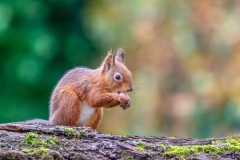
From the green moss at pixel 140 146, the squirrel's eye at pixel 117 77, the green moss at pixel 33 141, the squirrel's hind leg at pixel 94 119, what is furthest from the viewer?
the squirrel's eye at pixel 117 77

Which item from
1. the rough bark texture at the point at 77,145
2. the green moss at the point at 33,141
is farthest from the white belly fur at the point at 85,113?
the green moss at the point at 33,141

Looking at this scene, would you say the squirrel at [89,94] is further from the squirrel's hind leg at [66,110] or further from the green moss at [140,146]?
the green moss at [140,146]

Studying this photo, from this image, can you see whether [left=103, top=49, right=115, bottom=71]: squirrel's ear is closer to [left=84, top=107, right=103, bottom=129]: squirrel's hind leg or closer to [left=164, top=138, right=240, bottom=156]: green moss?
[left=84, top=107, right=103, bottom=129]: squirrel's hind leg

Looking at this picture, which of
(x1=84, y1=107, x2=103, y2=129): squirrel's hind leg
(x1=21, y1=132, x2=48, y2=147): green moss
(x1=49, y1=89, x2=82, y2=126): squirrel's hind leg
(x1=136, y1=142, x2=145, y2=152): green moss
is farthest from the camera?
(x1=84, y1=107, x2=103, y2=129): squirrel's hind leg

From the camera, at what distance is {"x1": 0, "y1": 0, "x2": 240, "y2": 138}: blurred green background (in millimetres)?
9695

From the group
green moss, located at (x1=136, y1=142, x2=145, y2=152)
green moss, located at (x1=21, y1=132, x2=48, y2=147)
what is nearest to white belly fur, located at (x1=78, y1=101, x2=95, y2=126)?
green moss, located at (x1=136, y1=142, x2=145, y2=152)

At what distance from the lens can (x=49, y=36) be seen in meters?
10.0

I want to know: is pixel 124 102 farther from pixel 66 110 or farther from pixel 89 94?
pixel 66 110

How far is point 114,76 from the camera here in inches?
196

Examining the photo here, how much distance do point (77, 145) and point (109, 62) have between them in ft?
4.11

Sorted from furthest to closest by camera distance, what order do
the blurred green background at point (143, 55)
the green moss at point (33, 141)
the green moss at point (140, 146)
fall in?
1. the blurred green background at point (143, 55)
2. the green moss at point (140, 146)
3. the green moss at point (33, 141)

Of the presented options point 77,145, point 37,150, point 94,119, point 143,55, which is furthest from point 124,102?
point 143,55

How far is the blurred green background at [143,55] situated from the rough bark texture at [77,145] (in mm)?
5399

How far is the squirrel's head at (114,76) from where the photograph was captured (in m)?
4.96
